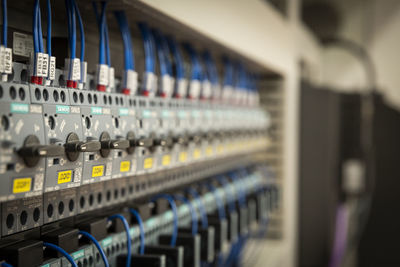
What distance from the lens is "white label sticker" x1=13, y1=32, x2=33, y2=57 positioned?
3.70 ft

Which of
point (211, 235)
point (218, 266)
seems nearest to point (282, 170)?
point (218, 266)

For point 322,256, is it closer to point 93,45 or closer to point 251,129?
point 251,129

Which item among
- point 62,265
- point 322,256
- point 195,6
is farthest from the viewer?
point 322,256

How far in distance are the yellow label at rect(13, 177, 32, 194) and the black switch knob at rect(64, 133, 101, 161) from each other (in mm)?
134

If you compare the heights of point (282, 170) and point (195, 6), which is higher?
point (195, 6)

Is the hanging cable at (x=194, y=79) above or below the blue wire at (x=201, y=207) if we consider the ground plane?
above

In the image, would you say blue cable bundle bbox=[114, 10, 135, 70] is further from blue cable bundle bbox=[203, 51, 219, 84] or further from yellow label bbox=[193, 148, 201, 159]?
blue cable bundle bbox=[203, 51, 219, 84]

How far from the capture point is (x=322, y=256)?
3.35m

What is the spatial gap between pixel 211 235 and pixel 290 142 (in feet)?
5.21

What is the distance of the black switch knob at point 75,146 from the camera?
101 cm

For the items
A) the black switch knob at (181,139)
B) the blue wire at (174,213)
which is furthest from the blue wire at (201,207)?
the black switch knob at (181,139)

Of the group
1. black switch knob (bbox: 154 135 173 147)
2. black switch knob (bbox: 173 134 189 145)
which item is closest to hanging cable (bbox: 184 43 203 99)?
black switch knob (bbox: 173 134 189 145)

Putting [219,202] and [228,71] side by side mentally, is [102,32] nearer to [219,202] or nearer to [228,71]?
[219,202]

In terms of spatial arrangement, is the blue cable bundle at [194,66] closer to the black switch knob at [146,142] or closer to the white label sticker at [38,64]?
the black switch knob at [146,142]
